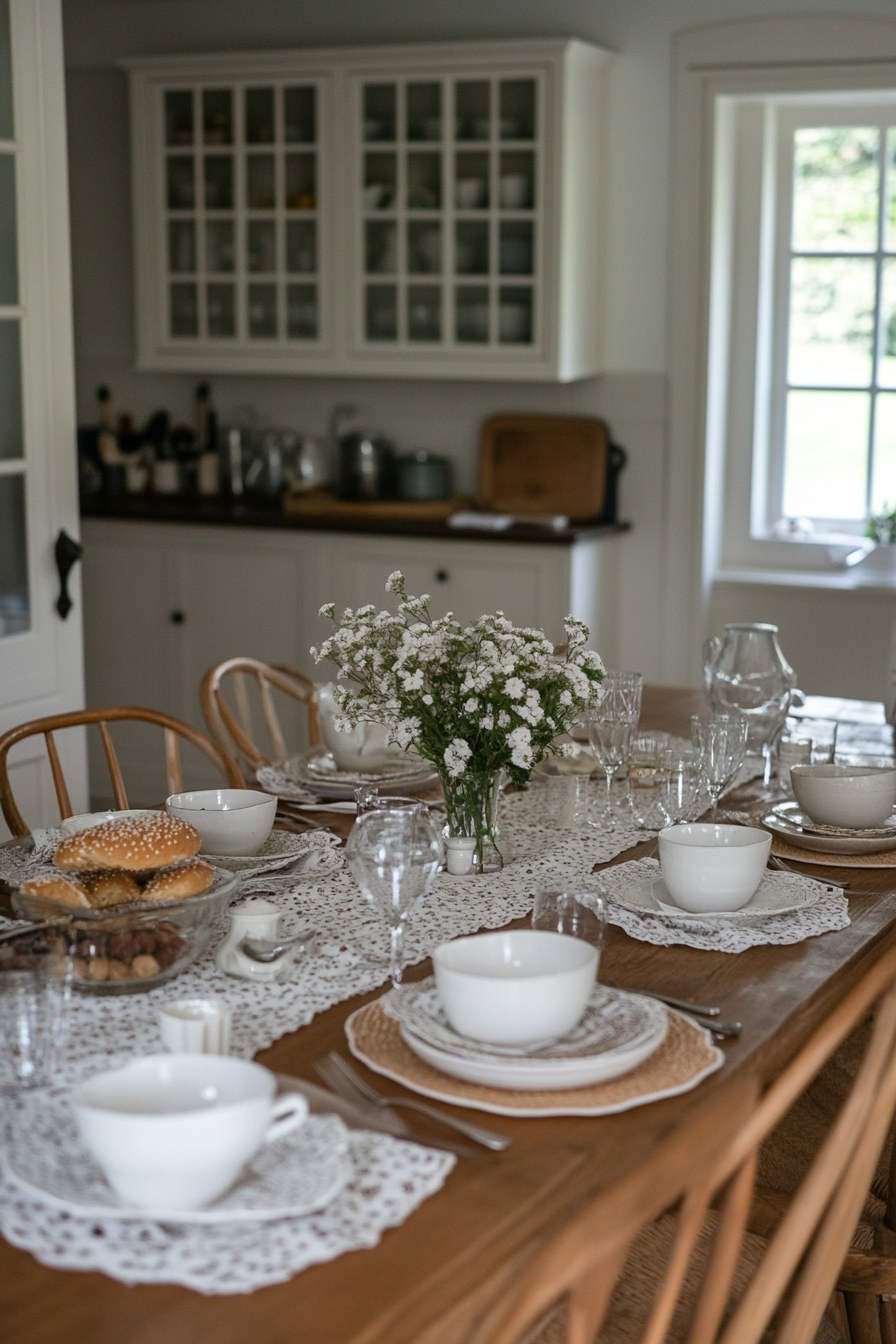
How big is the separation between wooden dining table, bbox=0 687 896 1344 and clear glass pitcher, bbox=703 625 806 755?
93 cm

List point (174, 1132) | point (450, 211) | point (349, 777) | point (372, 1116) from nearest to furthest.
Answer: point (174, 1132), point (372, 1116), point (349, 777), point (450, 211)

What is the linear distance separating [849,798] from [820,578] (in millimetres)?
2591

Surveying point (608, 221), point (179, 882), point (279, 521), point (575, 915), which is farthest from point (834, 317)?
point (179, 882)

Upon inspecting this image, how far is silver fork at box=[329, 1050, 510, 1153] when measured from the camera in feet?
3.68

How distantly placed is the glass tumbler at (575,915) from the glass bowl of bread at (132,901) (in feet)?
0.99

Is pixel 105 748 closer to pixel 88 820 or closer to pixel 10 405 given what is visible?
pixel 88 820

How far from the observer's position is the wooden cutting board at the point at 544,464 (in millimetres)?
4566

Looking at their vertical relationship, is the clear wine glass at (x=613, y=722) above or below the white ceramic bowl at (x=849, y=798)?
above

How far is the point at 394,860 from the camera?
1456 mm

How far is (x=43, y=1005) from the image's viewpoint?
Result: 1210 mm

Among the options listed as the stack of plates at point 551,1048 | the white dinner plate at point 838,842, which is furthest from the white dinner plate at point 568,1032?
the white dinner plate at point 838,842

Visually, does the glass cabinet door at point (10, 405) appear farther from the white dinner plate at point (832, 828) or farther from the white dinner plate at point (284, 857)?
the white dinner plate at point (832, 828)

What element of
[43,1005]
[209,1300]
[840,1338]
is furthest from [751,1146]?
[840,1338]

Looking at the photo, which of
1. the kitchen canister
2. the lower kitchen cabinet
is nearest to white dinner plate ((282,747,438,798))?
the lower kitchen cabinet
